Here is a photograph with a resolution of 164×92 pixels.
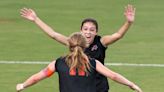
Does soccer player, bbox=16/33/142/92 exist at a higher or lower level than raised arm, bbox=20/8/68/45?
lower

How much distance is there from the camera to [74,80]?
8.28 m

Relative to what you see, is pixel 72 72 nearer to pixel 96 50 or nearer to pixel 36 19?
pixel 96 50

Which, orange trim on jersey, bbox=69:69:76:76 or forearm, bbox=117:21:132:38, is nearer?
orange trim on jersey, bbox=69:69:76:76

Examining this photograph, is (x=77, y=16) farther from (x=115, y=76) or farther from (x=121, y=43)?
(x=115, y=76)

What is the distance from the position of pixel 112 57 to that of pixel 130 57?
467 millimetres

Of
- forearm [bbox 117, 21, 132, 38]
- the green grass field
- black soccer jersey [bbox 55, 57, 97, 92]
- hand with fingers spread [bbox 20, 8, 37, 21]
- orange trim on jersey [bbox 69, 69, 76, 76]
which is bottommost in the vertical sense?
the green grass field

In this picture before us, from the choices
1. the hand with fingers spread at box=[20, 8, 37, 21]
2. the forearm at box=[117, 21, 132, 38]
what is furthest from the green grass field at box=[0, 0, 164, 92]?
the hand with fingers spread at box=[20, 8, 37, 21]

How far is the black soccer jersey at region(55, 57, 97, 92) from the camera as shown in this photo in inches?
326

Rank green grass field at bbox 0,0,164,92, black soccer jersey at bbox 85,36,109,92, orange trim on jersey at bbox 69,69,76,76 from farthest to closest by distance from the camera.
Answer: green grass field at bbox 0,0,164,92 < black soccer jersey at bbox 85,36,109,92 < orange trim on jersey at bbox 69,69,76,76

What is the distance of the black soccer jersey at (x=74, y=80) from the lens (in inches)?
326

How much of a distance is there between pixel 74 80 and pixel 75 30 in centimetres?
1233

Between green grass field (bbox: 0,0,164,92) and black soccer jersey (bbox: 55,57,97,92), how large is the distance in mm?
5529

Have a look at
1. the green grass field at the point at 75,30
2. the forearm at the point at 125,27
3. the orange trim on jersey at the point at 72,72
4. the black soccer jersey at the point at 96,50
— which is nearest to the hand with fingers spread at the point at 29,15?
the black soccer jersey at the point at 96,50

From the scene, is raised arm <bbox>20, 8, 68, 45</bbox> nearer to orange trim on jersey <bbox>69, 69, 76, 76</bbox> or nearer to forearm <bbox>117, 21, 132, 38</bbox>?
forearm <bbox>117, 21, 132, 38</bbox>
